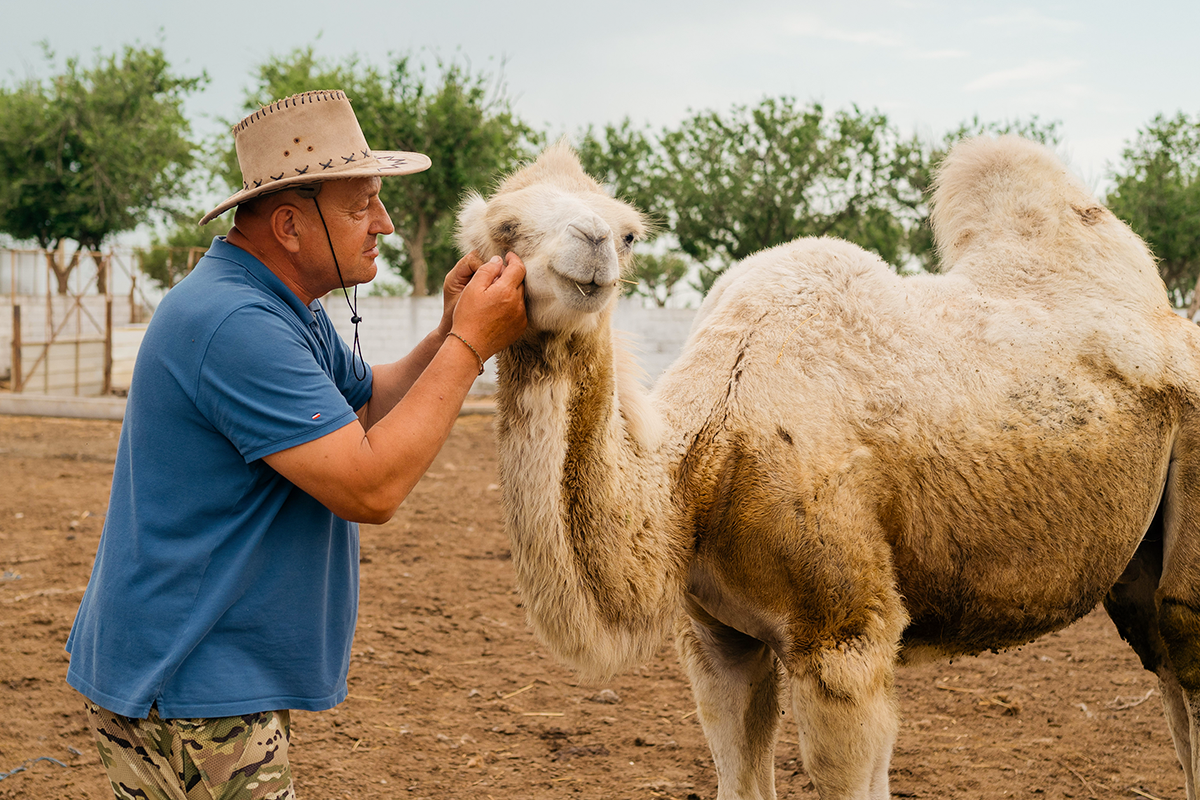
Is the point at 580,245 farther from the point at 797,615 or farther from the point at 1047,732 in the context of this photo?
the point at 1047,732

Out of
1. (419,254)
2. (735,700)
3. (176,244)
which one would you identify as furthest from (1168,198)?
(176,244)

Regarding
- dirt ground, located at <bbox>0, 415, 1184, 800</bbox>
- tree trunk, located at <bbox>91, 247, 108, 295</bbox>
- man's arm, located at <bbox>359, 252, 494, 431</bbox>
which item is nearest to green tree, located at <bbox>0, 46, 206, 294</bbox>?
tree trunk, located at <bbox>91, 247, 108, 295</bbox>

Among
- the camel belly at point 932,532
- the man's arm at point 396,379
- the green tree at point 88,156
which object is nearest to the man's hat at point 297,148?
the man's arm at point 396,379

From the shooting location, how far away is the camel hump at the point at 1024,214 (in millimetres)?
3637

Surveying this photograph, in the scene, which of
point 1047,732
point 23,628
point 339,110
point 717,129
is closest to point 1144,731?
point 1047,732

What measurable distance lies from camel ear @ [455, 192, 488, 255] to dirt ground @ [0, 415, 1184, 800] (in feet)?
8.76

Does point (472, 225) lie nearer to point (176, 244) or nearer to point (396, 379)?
point (396, 379)

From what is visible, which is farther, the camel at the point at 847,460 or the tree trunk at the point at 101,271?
the tree trunk at the point at 101,271

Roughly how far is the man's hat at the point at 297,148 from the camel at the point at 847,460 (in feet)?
1.34

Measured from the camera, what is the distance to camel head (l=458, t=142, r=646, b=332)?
7.42ft

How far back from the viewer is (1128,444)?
3.33 m

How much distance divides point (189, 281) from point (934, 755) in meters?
4.10

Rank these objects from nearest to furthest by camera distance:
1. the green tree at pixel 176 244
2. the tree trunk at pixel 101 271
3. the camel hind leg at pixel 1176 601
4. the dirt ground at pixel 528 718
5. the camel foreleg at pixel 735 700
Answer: the camel foreleg at pixel 735 700 → the camel hind leg at pixel 1176 601 → the dirt ground at pixel 528 718 → the tree trunk at pixel 101 271 → the green tree at pixel 176 244

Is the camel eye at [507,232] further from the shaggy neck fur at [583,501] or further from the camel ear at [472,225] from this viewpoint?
the shaggy neck fur at [583,501]
